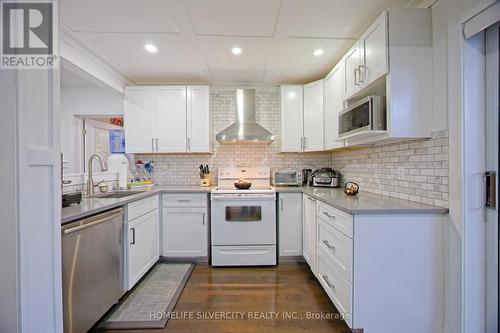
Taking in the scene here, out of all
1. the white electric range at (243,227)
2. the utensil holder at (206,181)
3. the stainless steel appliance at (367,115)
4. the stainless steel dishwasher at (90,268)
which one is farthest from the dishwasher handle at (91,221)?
the stainless steel appliance at (367,115)

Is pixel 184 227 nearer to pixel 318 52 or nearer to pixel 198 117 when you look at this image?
pixel 198 117

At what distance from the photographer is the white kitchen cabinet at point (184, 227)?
2.78 meters

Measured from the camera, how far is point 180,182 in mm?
3387

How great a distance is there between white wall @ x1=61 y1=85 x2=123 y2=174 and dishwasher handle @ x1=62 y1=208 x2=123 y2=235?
195 cm

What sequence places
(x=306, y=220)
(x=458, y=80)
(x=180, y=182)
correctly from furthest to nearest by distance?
(x=180, y=182)
(x=306, y=220)
(x=458, y=80)

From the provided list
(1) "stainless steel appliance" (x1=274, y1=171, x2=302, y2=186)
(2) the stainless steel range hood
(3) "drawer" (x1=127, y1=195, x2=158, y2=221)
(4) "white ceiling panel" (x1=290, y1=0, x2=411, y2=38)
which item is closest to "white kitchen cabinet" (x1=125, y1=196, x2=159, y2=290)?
(3) "drawer" (x1=127, y1=195, x2=158, y2=221)

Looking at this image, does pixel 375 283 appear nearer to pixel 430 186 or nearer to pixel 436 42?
pixel 430 186

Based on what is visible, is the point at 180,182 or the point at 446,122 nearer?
the point at 446,122

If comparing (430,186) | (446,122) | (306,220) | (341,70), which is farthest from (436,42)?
(306,220)

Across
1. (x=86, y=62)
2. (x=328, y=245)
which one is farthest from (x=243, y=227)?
(x=86, y=62)

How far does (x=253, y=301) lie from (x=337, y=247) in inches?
36.7

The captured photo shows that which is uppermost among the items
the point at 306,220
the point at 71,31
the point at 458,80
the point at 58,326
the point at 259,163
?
the point at 71,31

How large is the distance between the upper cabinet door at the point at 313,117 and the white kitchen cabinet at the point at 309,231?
0.75m

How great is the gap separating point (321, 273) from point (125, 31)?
2819 mm
